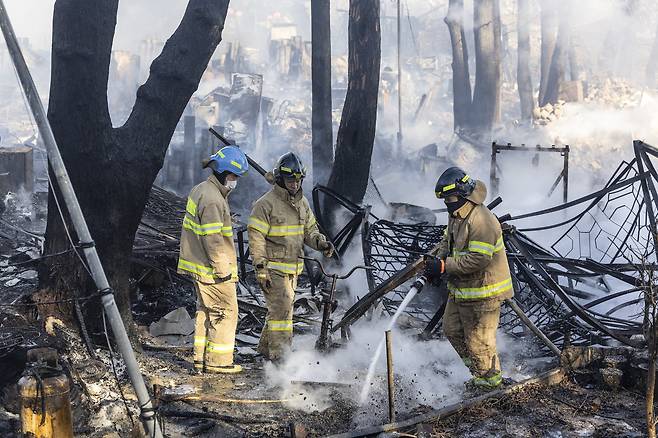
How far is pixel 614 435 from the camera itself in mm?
5332

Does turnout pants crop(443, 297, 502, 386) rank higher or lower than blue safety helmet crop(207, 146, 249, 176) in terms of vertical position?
lower

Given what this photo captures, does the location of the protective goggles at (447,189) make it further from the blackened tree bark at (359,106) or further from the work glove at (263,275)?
the blackened tree bark at (359,106)

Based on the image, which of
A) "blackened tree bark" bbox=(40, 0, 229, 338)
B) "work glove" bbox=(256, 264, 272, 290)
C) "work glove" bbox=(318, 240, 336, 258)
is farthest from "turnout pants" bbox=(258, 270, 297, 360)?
"blackened tree bark" bbox=(40, 0, 229, 338)

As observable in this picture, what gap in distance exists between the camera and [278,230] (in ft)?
22.9

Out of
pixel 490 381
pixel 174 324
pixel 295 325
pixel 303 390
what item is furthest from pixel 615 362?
pixel 174 324

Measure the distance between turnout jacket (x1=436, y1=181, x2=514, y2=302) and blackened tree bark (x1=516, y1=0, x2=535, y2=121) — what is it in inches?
951

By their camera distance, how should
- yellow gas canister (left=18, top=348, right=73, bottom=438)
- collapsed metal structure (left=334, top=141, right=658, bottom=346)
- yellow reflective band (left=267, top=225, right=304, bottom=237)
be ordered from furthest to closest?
yellow reflective band (left=267, top=225, right=304, bottom=237)
collapsed metal structure (left=334, top=141, right=658, bottom=346)
yellow gas canister (left=18, top=348, right=73, bottom=438)

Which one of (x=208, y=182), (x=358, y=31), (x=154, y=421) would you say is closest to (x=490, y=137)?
(x=358, y=31)

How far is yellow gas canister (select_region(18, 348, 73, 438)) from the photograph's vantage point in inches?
163

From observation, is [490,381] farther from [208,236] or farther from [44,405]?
[44,405]

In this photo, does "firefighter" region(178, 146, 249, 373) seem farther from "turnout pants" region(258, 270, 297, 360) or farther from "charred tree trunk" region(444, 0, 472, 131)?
"charred tree trunk" region(444, 0, 472, 131)

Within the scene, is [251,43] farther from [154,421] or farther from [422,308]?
[154,421]

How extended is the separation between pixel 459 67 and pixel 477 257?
23.6 m

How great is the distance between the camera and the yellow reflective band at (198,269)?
21.7ft
